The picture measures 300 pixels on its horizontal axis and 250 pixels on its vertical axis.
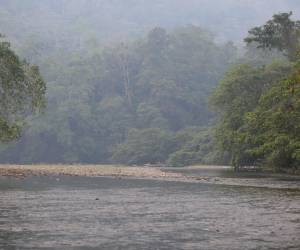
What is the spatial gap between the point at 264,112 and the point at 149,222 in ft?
136

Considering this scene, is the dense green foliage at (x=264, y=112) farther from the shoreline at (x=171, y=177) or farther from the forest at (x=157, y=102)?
the shoreline at (x=171, y=177)

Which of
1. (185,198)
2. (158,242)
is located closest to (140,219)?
(158,242)

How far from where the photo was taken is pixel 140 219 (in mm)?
16797

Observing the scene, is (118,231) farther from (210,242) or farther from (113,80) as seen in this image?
(113,80)

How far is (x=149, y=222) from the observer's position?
53.0ft

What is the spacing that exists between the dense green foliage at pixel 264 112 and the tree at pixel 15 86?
20887mm

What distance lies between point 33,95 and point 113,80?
97762 millimetres

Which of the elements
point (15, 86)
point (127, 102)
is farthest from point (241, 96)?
point (127, 102)

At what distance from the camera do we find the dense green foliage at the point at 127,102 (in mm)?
122500

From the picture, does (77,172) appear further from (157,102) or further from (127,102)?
(127,102)

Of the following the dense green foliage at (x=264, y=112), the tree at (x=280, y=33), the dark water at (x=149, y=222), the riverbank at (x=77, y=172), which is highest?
the tree at (x=280, y=33)

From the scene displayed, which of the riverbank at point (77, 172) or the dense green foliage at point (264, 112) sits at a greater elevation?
the dense green foliage at point (264, 112)

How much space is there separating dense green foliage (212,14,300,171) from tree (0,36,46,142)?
20.9 m

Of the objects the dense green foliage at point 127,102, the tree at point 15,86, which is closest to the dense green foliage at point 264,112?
the tree at point 15,86
